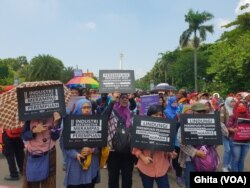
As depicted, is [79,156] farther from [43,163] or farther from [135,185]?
[135,185]

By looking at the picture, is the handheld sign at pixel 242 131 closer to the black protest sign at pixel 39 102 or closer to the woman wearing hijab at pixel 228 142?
the woman wearing hijab at pixel 228 142

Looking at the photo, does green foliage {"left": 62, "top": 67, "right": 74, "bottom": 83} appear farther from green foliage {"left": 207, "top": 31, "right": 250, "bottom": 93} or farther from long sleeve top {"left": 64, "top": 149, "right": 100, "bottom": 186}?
long sleeve top {"left": 64, "top": 149, "right": 100, "bottom": 186}

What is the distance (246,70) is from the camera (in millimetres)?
32906

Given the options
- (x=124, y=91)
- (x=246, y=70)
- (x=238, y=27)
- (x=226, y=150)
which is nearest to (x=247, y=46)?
(x=246, y=70)

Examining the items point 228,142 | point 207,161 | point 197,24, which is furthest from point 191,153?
point 197,24

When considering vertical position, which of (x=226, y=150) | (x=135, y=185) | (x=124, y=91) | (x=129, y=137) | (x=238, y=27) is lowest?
(x=135, y=185)

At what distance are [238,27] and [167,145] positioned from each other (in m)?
46.1

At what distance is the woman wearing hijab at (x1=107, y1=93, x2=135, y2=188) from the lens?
567 centimetres

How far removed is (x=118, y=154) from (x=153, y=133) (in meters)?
0.95

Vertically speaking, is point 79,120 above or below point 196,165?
above

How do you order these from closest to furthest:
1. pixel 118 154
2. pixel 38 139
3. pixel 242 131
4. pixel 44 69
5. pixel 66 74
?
pixel 38 139
pixel 118 154
pixel 242 131
pixel 44 69
pixel 66 74

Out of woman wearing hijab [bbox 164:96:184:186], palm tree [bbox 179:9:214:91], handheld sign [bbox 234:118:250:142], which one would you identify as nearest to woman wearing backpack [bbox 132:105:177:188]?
woman wearing hijab [bbox 164:96:184:186]

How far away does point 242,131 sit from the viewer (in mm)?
7707

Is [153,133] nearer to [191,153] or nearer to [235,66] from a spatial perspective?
[191,153]
